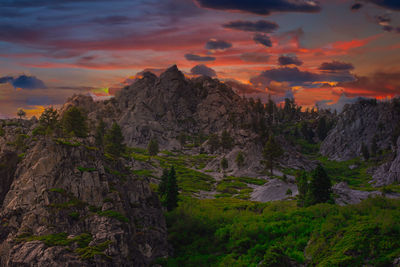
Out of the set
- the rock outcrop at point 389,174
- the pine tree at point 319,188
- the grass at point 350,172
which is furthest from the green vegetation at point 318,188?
the grass at point 350,172

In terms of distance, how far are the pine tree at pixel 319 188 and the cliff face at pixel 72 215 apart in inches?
1206

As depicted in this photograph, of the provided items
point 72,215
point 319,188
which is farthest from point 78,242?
point 319,188

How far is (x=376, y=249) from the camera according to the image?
33.8 meters

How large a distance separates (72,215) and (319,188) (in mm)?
46137

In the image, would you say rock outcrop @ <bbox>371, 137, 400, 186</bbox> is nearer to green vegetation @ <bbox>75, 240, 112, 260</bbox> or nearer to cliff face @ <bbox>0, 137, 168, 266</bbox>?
cliff face @ <bbox>0, 137, 168, 266</bbox>

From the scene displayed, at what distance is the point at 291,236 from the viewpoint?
45594 mm

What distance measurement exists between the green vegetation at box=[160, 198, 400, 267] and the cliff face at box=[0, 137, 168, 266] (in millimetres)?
6434

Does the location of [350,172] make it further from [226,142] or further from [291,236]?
[291,236]

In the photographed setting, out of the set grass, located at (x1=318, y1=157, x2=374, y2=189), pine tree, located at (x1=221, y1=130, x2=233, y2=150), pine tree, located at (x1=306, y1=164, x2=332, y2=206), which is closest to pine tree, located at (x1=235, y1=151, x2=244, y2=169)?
pine tree, located at (x1=221, y1=130, x2=233, y2=150)

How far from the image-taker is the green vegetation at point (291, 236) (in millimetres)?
34594

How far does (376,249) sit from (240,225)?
2215 cm

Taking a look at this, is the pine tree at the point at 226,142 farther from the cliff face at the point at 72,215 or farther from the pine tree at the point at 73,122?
the cliff face at the point at 72,215

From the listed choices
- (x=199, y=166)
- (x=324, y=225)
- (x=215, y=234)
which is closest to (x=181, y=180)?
(x=199, y=166)

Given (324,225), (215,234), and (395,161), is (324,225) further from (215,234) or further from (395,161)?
(395,161)
